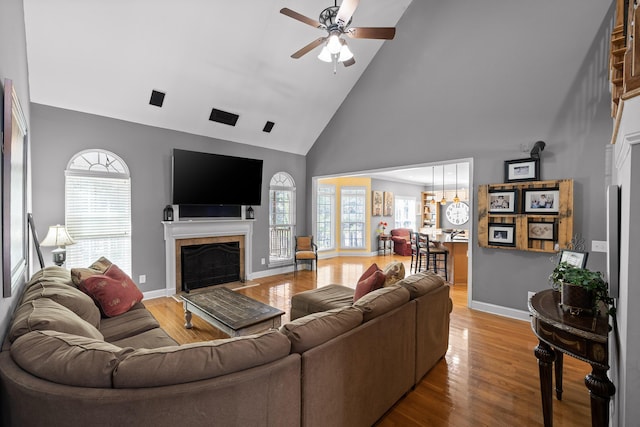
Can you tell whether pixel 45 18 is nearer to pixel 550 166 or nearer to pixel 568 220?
pixel 550 166

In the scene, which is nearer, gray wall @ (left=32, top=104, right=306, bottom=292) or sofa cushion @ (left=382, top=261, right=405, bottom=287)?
sofa cushion @ (left=382, top=261, right=405, bottom=287)

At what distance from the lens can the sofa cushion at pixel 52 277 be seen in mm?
2322

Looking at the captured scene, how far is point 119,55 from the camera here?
375 centimetres

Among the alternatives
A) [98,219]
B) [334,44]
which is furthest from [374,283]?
[98,219]

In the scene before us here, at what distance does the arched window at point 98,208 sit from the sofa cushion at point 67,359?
12.0ft

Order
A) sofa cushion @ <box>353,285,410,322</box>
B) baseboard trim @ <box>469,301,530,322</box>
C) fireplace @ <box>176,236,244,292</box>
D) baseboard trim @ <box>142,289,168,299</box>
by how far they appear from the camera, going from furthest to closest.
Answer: fireplace @ <box>176,236,244,292</box>
baseboard trim @ <box>142,289,168,299</box>
baseboard trim @ <box>469,301,530,322</box>
sofa cushion @ <box>353,285,410,322</box>

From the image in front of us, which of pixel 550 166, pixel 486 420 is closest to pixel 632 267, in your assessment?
pixel 486 420

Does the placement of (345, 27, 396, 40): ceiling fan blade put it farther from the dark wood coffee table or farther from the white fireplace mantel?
the white fireplace mantel

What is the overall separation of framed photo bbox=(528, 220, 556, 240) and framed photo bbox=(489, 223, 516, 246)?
7.6 inches

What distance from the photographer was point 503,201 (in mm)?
3936

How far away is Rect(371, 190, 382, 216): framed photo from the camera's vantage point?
9.52 m

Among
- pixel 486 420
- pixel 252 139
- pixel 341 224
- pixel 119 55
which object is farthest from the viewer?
pixel 341 224

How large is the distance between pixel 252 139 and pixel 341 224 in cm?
448

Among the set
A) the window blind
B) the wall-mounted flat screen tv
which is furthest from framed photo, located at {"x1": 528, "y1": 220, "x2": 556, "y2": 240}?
the window blind
